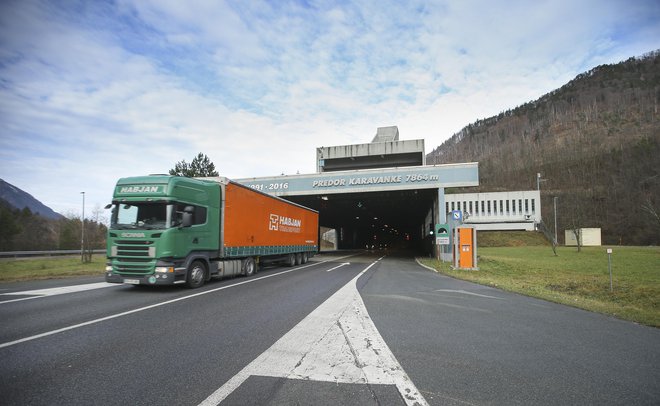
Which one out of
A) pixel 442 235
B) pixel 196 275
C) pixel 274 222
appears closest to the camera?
pixel 196 275

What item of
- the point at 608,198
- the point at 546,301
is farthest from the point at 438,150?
the point at 546,301

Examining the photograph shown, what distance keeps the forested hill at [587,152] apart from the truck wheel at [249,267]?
54.8 meters

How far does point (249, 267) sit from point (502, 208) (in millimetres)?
73861

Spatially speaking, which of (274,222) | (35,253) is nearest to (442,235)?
(274,222)

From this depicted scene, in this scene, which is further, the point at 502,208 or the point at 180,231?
the point at 502,208

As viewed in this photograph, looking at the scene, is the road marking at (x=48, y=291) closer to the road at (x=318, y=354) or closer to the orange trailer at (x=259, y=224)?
the road at (x=318, y=354)

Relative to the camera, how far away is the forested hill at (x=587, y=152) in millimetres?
79688

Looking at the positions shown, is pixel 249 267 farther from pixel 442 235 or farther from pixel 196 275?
pixel 442 235

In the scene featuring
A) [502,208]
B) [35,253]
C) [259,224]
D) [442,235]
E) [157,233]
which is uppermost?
[502,208]

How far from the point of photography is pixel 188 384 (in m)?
3.63

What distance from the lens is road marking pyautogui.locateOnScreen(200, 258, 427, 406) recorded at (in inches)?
147

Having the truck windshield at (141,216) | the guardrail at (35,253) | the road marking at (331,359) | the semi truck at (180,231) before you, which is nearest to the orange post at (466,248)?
the semi truck at (180,231)

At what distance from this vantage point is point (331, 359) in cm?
448

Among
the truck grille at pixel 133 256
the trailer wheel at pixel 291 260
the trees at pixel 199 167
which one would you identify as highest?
the trees at pixel 199 167
